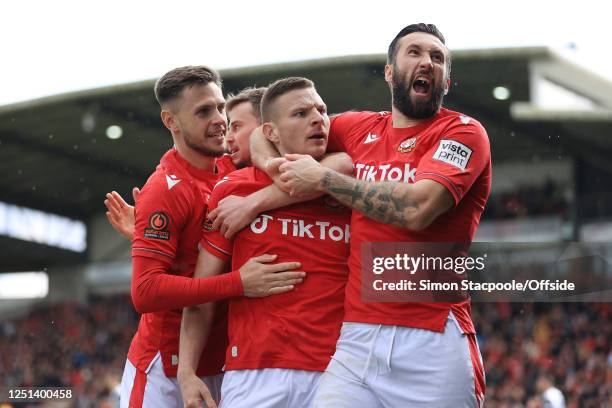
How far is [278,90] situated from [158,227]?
0.78 metres

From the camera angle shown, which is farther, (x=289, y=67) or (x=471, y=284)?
(x=289, y=67)

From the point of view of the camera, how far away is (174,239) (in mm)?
3945

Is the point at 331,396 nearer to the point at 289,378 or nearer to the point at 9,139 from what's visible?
the point at 289,378

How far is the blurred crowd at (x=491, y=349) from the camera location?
1745 centimetres

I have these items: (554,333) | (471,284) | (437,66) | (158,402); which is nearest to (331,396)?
(471,284)

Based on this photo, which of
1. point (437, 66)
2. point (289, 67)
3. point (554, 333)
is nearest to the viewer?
point (437, 66)

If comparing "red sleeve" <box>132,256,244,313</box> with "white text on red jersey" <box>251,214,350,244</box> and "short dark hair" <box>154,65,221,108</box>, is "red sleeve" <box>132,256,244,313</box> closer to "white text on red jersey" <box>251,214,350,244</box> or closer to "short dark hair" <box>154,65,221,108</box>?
"white text on red jersey" <box>251,214,350,244</box>

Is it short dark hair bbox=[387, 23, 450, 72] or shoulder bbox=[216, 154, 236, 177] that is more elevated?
short dark hair bbox=[387, 23, 450, 72]

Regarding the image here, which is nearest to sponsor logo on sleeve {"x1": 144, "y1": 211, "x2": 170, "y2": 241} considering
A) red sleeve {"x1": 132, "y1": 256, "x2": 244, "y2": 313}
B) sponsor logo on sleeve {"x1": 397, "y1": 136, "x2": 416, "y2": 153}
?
red sleeve {"x1": 132, "y1": 256, "x2": 244, "y2": 313}

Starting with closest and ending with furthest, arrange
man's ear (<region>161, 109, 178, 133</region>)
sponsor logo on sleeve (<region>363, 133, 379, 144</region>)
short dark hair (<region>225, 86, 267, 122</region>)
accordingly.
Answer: sponsor logo on sleeve (<region>363, 133, 379, 144</region>) < man's ear (<region>161, 109, 178, 133</region>) < short dark hair (<region>225, 86, 267, 122</region>)

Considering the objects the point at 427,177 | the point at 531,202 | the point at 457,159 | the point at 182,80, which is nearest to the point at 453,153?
the point at 457,159

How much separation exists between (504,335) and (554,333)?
115 centimetres

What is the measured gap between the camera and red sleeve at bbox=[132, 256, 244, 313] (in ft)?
12.2

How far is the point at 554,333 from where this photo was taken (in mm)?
20453
